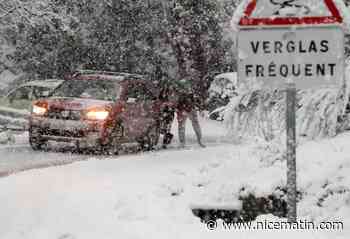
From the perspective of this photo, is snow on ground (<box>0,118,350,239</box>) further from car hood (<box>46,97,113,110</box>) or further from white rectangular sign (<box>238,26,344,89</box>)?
car hood (<box>46,97,113,110</box>)

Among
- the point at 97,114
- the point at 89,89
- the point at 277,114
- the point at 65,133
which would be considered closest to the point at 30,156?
the point at 65,133

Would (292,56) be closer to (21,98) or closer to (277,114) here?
(277,114)

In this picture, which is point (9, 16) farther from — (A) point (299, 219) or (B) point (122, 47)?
(A) point (299, 219)

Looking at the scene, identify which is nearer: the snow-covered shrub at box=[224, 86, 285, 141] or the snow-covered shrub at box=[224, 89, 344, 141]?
the snow-covered shrub at box=[224, 89, 344, 141]

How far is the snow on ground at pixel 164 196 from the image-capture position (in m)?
7.86

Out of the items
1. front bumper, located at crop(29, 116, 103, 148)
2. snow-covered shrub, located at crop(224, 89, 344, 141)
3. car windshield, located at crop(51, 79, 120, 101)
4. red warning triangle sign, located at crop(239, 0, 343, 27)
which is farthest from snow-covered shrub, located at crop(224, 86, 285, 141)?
car windshield, located at crop(51, 79, 120, 101)

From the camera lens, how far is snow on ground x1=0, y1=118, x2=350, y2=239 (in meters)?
7.86

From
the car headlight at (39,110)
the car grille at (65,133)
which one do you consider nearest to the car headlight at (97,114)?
the car grille at (65,133)

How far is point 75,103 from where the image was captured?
15.8 m

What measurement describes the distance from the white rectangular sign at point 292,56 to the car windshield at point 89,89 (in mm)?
10588

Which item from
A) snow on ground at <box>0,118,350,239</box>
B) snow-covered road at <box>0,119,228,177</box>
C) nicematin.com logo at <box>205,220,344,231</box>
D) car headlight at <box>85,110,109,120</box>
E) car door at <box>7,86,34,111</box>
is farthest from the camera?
car door at <box>7,86,34,111</box>

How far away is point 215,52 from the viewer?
80.3 feet

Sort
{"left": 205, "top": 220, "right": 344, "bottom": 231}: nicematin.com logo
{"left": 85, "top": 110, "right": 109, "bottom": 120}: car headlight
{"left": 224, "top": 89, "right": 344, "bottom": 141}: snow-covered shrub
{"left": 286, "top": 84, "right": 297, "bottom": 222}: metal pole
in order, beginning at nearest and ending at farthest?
{"left": 286, "top": 84, "right": 297, "bottom": 222}: metal pole < {"left": 205, "top": 220, "right": 344, "bottom": 231}: nicematin.com logo < {"left": 224, "top": 89, "right": 344, "bottom": 141}: snow-covered shrub < {"left": 85, "top": 110, "right": 109, "bottom": 120}: car headlight

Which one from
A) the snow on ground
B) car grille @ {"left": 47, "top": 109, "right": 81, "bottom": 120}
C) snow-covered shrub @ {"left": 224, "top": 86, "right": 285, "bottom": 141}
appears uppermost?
snow-covered shrub @ {"left": 224, "top": 86, "right": 285, "bottom": 141}
